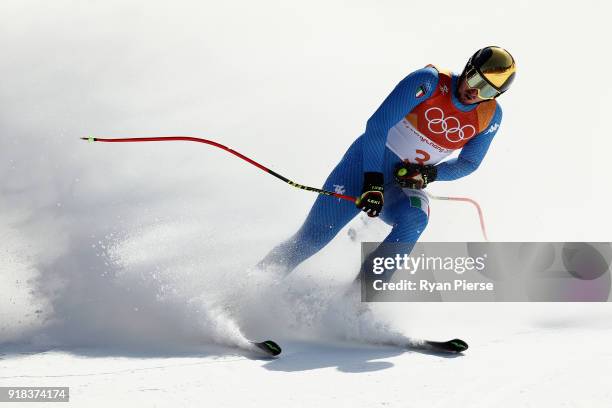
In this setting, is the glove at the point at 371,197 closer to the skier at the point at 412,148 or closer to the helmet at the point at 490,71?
the skier at the point at 412,148

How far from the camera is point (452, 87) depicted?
3.51 m

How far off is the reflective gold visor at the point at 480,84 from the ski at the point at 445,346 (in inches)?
52.5

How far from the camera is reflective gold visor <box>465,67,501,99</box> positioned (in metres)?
3.35

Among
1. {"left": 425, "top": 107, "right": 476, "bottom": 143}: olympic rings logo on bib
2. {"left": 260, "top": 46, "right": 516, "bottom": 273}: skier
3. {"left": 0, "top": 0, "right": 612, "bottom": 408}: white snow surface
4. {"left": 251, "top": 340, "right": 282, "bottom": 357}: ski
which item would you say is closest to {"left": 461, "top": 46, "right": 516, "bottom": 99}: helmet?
{"left": 260, "top": 46, "right": 516, "bottom": 273}: skier

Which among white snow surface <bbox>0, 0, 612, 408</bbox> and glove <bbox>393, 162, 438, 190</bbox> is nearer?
white snow surface <bbox>0, 0, 612, 408</bbox>

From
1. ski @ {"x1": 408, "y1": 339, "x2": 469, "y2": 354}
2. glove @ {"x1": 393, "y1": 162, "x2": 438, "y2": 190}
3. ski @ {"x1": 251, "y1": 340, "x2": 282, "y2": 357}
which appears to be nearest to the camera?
ski @ {"x1": 251, "y1": 340, "x2": 282, "y2": 357}

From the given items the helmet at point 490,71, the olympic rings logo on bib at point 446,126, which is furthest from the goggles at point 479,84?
the olympic rings logo on bib at point 446,126

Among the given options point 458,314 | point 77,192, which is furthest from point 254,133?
point 458,314

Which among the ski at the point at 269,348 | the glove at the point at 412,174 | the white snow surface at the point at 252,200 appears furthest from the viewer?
the glove at the point at 412,174

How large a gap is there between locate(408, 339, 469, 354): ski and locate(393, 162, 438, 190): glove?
949 millimetres

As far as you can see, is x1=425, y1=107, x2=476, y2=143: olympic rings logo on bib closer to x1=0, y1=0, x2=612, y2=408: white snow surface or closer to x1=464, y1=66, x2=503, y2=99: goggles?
x1=464, y1=66, x2=503, y2=99: goggles

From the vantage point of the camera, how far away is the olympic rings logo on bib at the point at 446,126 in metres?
3.55

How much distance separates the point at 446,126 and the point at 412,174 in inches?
13.6

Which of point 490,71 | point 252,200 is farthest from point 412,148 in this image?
point 252,200
